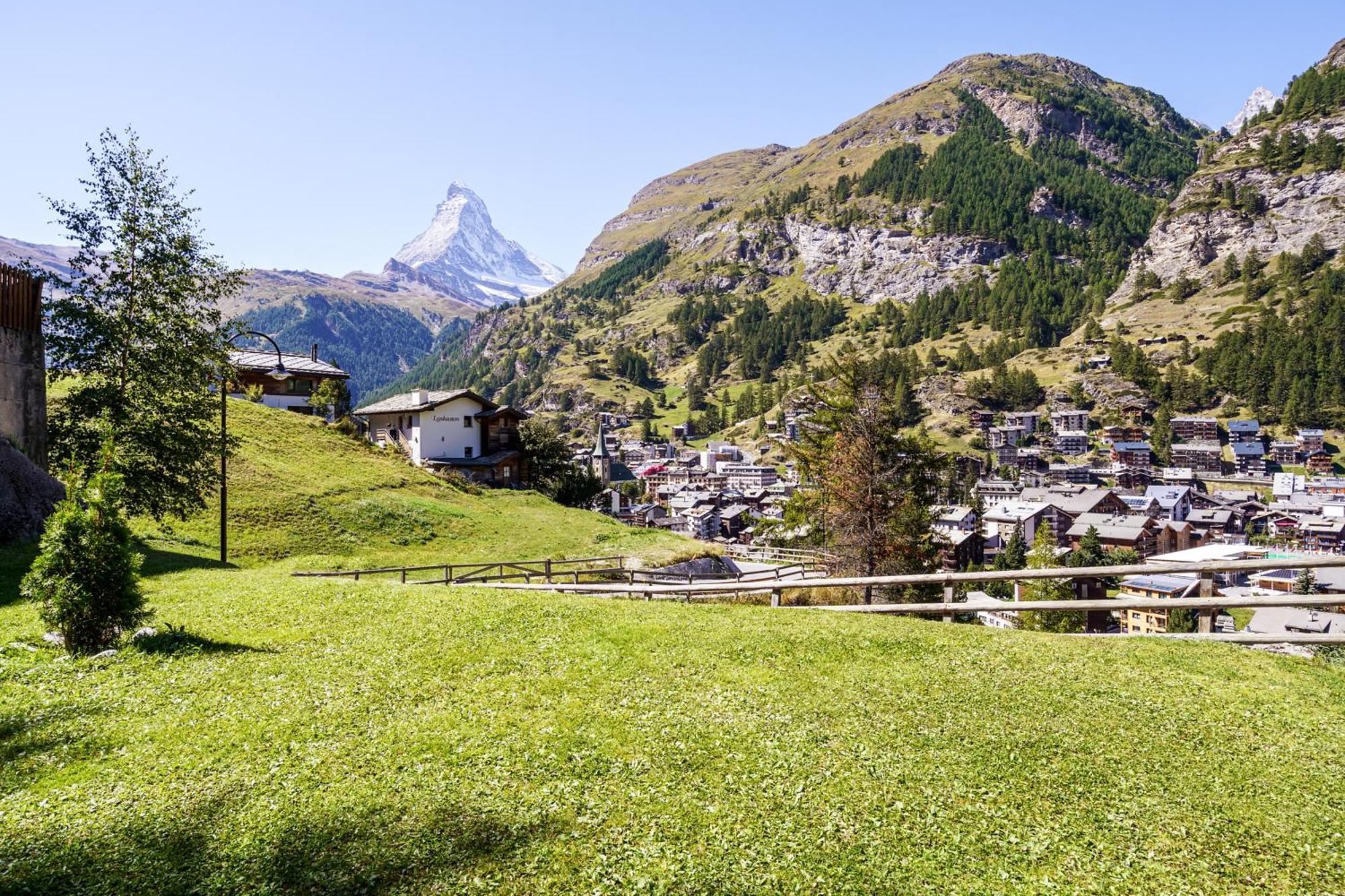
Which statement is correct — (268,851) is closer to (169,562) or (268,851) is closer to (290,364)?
(169,562)

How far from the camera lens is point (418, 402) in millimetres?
63406

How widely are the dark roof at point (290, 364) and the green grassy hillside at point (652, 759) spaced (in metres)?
63.0

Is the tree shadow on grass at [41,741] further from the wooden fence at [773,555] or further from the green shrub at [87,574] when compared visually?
the wooden fence at [773,555]

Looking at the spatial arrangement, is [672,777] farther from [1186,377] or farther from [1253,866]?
[1186,377]

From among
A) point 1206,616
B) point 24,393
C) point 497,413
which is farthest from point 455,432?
point 1206,616

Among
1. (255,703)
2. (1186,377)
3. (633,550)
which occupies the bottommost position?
(633,550)

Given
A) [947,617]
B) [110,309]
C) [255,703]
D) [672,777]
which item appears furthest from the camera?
[110,309]

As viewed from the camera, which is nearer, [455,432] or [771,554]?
[771,554]

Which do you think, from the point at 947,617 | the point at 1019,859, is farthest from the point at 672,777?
the point at 947,617

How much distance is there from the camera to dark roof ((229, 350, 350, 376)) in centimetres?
6900

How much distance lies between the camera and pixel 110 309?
23.6 metres

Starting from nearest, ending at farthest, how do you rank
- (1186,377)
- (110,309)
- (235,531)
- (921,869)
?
(921,869) → (110,309) → (235,531) → (1186,377)

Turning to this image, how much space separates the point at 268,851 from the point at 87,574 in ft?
24.9

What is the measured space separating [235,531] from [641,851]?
3252 centimetres
